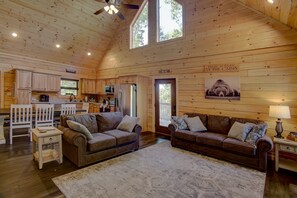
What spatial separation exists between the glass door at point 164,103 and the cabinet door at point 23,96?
16.2ft

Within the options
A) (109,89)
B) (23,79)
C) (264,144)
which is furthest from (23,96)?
(264,144)

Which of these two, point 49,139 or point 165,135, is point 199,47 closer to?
point 165,135

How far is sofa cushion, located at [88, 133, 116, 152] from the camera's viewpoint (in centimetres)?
336

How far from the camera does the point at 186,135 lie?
425 cm

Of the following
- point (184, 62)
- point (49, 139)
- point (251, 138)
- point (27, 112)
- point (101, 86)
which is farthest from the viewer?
point (101, 86)

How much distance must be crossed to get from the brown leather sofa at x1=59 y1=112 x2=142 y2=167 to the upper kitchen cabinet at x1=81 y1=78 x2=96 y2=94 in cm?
451

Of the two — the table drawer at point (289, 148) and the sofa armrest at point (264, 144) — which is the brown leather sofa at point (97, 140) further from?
the table drawer at point (289, 148)

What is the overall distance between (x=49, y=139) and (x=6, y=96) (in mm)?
4583

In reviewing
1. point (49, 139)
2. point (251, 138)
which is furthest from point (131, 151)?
point (251, 138)

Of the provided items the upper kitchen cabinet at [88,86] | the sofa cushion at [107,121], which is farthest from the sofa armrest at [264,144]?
the upper kitchen cabinet at [88,86]

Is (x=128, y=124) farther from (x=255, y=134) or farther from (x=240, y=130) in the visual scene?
(x=255, y=134)

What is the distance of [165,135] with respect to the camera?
5867mm

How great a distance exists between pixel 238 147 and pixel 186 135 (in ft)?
3.97

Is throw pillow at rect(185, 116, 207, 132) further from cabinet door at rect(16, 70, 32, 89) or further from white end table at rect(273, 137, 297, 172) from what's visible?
cabinet door at rect(16, 70, 32, 89)
